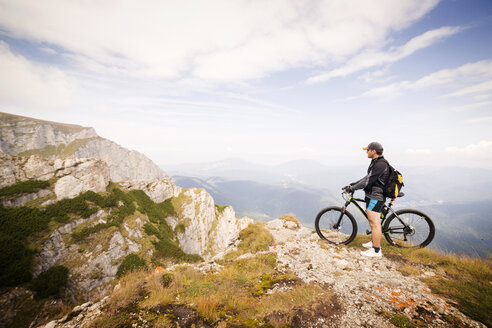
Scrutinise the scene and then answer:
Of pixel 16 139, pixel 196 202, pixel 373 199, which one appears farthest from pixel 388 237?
pixel 16 139

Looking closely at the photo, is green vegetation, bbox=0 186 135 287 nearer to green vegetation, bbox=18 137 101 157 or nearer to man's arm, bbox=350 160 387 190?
man's arm, bbox=350 160 387 190

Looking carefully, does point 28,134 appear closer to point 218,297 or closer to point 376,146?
point 218,297

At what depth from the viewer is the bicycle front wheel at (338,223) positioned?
9.22 meters

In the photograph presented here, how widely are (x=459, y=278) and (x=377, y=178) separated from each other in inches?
158

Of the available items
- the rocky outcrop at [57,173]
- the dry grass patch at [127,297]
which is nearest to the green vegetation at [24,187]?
the rocky outcrop at [57,173]

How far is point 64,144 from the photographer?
15250 cm

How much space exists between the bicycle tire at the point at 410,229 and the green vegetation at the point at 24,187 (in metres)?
55.0

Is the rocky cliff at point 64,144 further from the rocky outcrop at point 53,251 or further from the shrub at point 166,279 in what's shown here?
the shrub at point 166,279

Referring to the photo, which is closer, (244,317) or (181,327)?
(181,327)

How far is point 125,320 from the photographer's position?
454cm

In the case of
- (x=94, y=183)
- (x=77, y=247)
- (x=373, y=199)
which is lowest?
(x=77, y=247)

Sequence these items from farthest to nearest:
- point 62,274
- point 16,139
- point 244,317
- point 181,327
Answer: point 16,139
point 62,274
point 244,317
point 181,327

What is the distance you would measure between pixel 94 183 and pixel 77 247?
15.4m

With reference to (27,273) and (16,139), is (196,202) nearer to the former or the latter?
(27,273)
